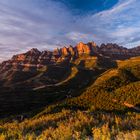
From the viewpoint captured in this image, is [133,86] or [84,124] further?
[133,86]

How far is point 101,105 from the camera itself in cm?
14800

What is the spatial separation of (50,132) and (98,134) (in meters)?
4.31

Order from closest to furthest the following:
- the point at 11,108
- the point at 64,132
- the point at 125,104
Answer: the point at 64,132 → the point at 125,104 → the point at 11,108

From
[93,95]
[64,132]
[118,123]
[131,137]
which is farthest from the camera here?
[93,95]

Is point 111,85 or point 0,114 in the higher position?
point 111,85

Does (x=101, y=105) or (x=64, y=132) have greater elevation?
(x=64, y=132)

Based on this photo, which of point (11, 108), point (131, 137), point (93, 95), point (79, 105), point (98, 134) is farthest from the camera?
point (11, 108)

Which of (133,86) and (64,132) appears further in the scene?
(133,86)

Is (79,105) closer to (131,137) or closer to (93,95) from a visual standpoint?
(93,95)

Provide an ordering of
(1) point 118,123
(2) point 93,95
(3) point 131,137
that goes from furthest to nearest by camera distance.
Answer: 1. (2) point 93,95
2. (1) point 118,123
3. (3) point 131,137

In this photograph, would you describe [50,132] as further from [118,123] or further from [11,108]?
[11,108]

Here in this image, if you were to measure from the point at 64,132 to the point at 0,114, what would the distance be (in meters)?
164

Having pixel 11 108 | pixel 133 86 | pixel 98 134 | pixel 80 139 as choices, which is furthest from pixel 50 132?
pixel 11 108

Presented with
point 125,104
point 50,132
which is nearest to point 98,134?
point 50,132
